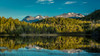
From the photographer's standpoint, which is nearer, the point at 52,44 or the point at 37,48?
the point at 37,48

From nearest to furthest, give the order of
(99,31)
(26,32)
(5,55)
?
(5,55) → (99,31) → (26,32)

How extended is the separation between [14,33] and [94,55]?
153 meters

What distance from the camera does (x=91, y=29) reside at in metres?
196

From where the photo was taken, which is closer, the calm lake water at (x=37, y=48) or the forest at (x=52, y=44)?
the calm lake water at (x=37, y=48)

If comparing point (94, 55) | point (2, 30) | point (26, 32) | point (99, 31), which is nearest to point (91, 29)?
point (99, 31)

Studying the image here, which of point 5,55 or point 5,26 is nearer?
point 5,55

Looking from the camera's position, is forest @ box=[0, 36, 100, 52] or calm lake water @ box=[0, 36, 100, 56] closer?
calm lake water @ box=[0, 36, 100, 56]

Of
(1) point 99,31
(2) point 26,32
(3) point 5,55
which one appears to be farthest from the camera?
(2) point 26,32

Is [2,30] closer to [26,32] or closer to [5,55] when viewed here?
[26,32]

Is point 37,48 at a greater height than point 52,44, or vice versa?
point 37,48

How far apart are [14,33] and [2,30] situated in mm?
14053

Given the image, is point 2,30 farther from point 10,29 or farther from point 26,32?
point 26,32

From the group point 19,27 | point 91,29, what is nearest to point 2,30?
point 19,27

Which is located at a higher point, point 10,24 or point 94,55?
point 10,24
